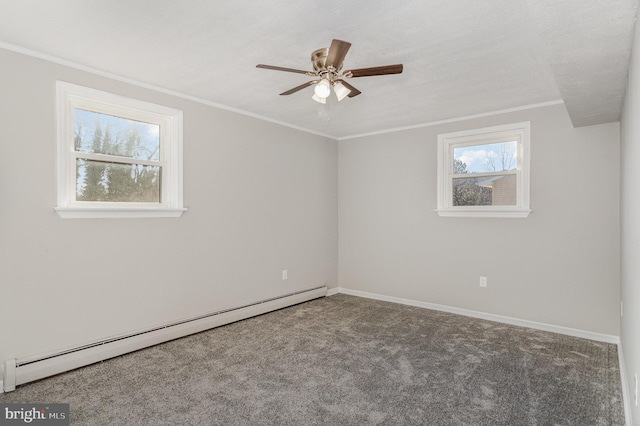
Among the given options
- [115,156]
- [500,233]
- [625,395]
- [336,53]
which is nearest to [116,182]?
[115,156]

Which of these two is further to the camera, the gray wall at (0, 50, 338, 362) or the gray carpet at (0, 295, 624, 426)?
the gray wall at (0, 50, 338, 362)

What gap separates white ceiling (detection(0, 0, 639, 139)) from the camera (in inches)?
78.4

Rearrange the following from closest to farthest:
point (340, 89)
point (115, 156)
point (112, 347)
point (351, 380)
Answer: point (340, 89), point (351, 380), point (112, 347), point (115, 156)

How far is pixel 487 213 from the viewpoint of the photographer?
417cm

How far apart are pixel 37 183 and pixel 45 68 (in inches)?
34.1

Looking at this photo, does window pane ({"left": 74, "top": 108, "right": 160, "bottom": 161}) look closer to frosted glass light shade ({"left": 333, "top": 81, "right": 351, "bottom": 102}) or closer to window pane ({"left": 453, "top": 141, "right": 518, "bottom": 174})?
frosted glass light shade ({"left": 333, "top": 81, "right": 351, "bottom": 102})

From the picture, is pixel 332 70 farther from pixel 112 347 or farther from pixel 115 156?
pixel 112 347

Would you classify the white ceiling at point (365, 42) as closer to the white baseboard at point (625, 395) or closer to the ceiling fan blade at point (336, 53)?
the ceiling fan blade at point (336, 53)

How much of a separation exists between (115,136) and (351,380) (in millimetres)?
2853

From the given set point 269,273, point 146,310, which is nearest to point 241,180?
point 269,273

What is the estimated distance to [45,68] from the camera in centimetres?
275

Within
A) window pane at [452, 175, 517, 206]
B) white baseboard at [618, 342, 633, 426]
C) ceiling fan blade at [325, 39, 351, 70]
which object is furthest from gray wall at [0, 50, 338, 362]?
white baseboard at [618, 342, 633, 426]

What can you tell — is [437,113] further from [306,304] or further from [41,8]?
[41,8]

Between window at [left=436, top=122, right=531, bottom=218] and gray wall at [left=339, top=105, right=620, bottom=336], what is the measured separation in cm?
9
